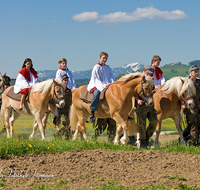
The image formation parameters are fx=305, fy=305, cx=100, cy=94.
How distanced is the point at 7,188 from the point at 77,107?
527 centimetres

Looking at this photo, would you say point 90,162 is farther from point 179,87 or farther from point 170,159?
point 179,87

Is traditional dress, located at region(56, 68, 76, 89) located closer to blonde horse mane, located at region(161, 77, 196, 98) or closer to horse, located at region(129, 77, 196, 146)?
horse, located at region(129, 77, 196, 146)

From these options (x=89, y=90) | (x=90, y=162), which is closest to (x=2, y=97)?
(x=89, y=90)

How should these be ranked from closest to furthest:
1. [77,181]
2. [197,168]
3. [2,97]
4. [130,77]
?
[77,181] → [197,168] → [130,77] → [2,97]

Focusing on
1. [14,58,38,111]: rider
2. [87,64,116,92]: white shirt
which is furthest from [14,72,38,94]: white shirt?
[87,64,116,92]: white shirt

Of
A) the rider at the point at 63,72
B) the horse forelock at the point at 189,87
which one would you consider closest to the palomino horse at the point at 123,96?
the horse forelock at the point at 189,87

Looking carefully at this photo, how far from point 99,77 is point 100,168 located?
148 inches

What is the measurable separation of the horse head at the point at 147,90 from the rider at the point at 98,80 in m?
1.18

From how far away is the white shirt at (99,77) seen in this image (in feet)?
30.6

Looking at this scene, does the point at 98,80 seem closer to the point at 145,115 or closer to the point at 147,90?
the point at 147,90

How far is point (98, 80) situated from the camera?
9375mm

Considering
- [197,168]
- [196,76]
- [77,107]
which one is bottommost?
[197,168]

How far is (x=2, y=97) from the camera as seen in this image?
12.0m

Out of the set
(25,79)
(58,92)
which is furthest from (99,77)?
(25,79)
